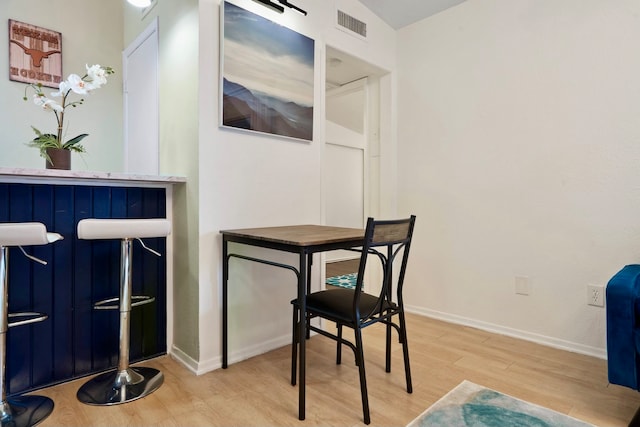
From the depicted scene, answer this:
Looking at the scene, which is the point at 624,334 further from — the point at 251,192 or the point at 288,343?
the point at 251,192

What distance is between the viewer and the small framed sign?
270cm

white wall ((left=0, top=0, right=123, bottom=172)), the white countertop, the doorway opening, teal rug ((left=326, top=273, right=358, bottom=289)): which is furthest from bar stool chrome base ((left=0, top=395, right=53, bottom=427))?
teal rug ((left=326, top=273, right=358, bottom=289))

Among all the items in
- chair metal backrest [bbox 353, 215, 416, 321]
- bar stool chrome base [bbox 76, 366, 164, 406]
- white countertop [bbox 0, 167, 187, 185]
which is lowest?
bar stool chrome base [bbox 76, 366, 164, 406]

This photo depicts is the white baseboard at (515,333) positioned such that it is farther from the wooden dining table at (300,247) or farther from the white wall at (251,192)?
the wooden dining table at (300,247)

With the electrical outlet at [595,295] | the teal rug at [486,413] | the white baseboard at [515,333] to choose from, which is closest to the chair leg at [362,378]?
the teal rug at [486,413]

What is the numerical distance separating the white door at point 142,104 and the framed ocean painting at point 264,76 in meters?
0.72

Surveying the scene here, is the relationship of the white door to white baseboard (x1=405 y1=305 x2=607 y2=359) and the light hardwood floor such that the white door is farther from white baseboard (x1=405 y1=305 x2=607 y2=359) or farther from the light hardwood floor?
white baseboard (x1=405 y1=305 x2=607 y2=359)

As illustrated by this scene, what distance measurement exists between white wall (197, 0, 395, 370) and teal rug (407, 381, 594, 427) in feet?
3.71

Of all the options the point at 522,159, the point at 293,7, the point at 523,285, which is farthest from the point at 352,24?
the point at 523,285

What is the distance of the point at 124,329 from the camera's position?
1770 millimetres

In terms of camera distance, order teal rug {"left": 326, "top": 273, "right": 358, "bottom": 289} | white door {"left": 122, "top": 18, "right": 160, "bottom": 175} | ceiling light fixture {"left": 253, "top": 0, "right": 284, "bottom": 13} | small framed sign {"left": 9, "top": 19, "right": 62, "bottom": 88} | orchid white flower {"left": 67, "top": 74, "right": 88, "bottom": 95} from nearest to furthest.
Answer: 1. orchid white flower {"left": 67, "top": 74, "right": 88, "bottom": 95}
2. ceiling light fixture {"left": 253, "top": 0, "right": 284, "bottom": 13}
3. white door {"left": 122, "top": 18, "right": 160, "bottom": 175}
4. small framed sign {"left": 9, "top": 19, "right": 62, "bottom": 88}
5. teal rug {"left": 326, "top": 273, "right": 358, "bottom": 289}

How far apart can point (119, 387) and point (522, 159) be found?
288 cm

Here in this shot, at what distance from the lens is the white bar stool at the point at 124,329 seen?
1.63 meters

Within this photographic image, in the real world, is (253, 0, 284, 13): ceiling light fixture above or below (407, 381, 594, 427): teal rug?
above
